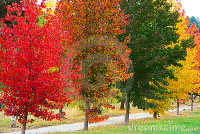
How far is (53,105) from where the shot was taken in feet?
35.5

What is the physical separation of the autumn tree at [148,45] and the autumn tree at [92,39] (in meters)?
4.45

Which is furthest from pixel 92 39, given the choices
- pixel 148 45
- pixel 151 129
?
pixel 148 45

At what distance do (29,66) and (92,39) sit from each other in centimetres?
467

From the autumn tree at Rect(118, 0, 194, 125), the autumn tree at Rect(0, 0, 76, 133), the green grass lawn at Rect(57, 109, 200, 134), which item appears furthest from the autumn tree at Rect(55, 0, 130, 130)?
the autumn tree at Rect(118, 0, 194, 125)

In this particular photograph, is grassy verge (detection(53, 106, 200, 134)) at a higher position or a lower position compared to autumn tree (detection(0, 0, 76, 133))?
lower

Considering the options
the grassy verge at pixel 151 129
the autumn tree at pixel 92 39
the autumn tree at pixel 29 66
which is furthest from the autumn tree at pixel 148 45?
the autumn tree at pixel 29 66

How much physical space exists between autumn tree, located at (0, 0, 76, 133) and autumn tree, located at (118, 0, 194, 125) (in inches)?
348

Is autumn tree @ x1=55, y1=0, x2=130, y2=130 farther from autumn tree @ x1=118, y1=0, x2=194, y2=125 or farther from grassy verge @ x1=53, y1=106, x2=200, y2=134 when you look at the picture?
autumn tree @ x1=118, y1=0, x2=194, y2=125

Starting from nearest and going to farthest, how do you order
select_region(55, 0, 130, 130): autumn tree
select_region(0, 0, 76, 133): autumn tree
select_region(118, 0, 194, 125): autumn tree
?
1. select_region(0, 0, 76, 133): autumn tree
2. select_region(55, 0, 130, 130): autumn tree
3. select_region(118, 0, 194, 125): autumn tree

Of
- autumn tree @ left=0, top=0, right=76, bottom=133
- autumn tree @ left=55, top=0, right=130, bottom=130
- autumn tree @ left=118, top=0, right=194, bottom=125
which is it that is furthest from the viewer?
autumn tree @ left=118, top=0, right=194, bottom=125

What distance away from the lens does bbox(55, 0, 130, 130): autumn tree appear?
13.9 metres

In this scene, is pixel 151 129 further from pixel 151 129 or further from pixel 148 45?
pixel 148 45

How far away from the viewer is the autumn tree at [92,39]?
1389 centimetres

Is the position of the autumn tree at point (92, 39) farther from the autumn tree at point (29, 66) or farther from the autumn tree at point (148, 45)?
the autumn tree at point (148, 45)
